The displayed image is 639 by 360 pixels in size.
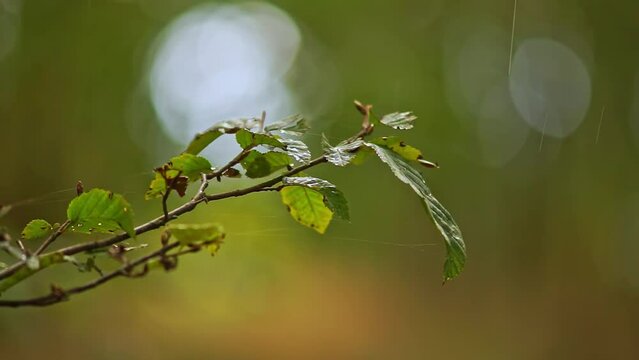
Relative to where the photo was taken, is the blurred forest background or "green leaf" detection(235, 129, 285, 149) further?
the blurred forest background

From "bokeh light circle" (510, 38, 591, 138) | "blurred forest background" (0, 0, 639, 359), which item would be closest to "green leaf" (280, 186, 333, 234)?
"blurred forest background" (0, 0, 639, 359)

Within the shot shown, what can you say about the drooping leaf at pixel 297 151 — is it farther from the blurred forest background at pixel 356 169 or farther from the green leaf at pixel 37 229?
the blurred forest background at pixel 356 169

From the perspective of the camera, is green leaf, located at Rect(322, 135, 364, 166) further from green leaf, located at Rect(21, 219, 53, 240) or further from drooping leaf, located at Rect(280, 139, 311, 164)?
green leaf, located at Rect(21, 219, 53, 240)

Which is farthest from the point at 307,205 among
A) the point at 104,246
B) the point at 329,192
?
the point at 104,246

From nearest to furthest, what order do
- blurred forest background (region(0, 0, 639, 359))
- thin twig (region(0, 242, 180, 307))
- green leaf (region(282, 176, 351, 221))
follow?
1. thin twig (region(0, 242, 180, 307))
2. green leaf (region(282, 176, 351, 221))
3. blurred forest background (region(0, 0, 639, 359))

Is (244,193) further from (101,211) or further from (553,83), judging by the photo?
(553,83)


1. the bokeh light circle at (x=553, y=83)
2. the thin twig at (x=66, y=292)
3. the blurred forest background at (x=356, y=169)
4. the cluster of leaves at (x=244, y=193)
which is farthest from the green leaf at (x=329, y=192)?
the bokeh light circle at (x=553, y=83)
